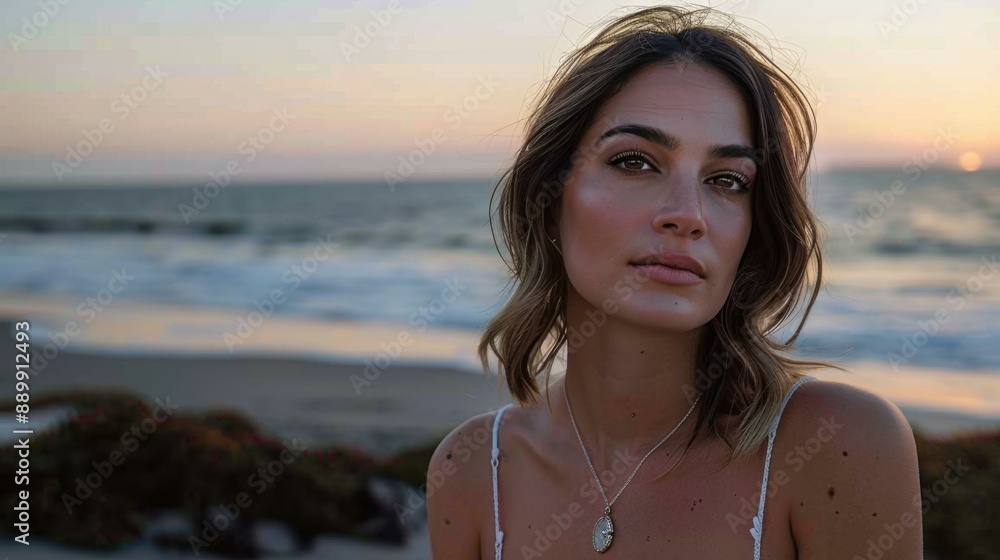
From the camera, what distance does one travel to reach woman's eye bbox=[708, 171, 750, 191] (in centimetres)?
236

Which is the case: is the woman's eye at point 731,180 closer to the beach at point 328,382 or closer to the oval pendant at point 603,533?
the oval pendant at point 603,533

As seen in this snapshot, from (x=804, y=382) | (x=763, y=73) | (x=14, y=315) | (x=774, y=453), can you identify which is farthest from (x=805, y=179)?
(x=14, y=315)

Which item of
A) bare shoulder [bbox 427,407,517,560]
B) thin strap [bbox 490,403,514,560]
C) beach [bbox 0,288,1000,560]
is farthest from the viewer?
beach [bbox 0,288,1000,560]

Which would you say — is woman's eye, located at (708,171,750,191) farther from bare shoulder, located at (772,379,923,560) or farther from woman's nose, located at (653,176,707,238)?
bare shoulder, located at (772,379,923,560)

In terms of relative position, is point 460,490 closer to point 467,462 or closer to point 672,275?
point 467,462

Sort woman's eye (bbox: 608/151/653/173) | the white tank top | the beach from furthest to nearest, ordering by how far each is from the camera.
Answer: the beach
woman's eye (bbox: 608/151/653/173)
the white tank top

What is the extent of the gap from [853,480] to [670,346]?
1.93ft

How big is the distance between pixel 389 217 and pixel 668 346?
34.9m

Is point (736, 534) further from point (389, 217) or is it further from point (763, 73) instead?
point (389, 217)

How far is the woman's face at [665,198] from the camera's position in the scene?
7.38 feet

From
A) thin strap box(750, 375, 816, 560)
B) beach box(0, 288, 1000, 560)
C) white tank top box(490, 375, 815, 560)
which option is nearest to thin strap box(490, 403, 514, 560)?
white tank top box(490, 375, 815, 560)

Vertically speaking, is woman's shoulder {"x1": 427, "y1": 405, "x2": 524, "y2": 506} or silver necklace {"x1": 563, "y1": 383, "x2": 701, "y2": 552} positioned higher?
silver necklace {"x1": 563, "y1": 383, "x2": 701, "y2": 552}

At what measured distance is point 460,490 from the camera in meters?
2.71

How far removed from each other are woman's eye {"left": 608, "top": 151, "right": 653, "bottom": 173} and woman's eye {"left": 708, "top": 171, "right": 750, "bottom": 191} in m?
0.18
